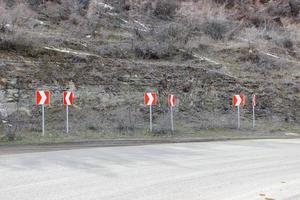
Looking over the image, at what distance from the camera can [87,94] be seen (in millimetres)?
21188

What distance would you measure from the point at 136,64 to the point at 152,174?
15.3 meters

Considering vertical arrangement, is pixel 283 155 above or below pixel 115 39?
below

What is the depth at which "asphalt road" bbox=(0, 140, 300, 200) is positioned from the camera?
26.3 ft

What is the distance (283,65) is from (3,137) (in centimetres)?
1934

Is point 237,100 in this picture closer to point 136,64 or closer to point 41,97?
point 136,64

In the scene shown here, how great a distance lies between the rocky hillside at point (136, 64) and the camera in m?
20.3

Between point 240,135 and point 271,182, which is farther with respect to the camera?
point 240,135

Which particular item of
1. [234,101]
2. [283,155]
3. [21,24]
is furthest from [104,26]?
[283,155]

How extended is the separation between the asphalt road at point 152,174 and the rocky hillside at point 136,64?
561 centimetres

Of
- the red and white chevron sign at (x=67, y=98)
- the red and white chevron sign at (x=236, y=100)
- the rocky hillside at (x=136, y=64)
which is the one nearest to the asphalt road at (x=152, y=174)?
the red and white chevron sign at (x=67, y=98)

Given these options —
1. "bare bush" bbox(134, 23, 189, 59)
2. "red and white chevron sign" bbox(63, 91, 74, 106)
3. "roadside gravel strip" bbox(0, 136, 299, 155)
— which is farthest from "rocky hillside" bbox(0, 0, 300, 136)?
"roadside gravel strip" bbox(0, 136, 299, 155)

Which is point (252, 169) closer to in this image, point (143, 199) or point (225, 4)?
point (143, 199)

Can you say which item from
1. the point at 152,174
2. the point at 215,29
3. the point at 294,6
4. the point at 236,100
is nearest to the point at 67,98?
the point at 236,100

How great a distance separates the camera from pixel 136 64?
24.7 meters
